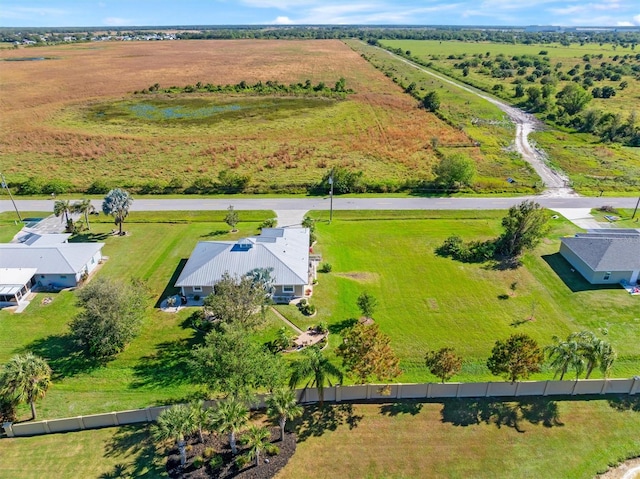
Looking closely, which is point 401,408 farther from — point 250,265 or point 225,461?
point 250,265

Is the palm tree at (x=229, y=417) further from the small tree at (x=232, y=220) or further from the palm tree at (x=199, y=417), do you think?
the small tree at (x=232, y=220)

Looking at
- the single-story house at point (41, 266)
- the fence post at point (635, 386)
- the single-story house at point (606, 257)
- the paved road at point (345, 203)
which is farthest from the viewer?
the paved road at point (345, 203)

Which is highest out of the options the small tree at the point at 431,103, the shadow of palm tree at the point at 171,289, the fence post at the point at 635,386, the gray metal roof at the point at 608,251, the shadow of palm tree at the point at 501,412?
the small tree at the point at 431,103

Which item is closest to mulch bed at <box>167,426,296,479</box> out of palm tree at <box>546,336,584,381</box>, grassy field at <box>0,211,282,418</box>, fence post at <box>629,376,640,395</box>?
grassy field at <box>0,211,282,418</box>

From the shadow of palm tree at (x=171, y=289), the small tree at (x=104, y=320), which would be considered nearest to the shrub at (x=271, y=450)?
the small tree at (x=104, y=320)

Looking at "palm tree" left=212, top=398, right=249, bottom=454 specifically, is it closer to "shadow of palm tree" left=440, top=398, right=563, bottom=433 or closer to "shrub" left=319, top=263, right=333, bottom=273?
"shadow of palm tree" left=440, top=398, right=563, bottom=433

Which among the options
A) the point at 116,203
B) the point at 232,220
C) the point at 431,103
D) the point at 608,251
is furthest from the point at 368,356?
the point at 431,103

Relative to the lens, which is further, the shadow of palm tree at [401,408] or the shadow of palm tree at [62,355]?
the shadow of palm tree at [62,355]
